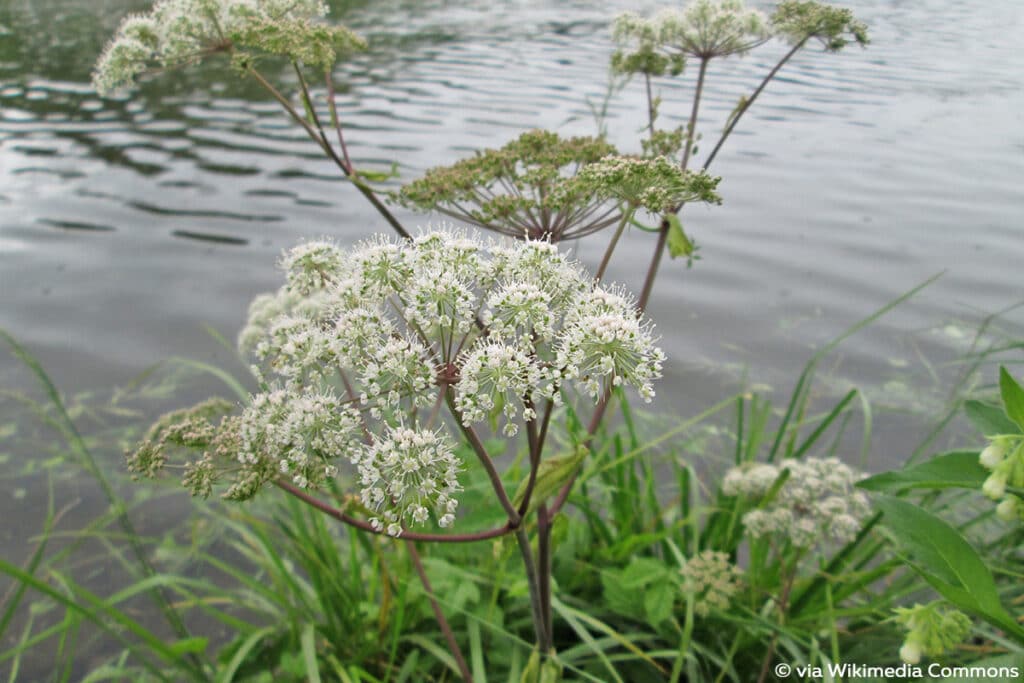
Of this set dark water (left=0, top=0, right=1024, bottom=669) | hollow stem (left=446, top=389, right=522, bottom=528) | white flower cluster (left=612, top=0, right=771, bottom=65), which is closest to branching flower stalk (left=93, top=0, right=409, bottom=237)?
hollow stem (left=446, top=389, right=522, bottom=528)

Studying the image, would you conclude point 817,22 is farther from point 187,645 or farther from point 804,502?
point 187,645

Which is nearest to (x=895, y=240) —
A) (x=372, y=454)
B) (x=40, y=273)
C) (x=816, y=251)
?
(x=816, y=251)

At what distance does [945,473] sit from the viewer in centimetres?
206

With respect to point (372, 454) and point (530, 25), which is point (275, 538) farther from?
point (530, 25)

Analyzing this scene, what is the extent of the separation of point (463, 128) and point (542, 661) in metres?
11.7

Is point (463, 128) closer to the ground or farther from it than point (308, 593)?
farther from it

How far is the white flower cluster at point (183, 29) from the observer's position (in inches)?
151

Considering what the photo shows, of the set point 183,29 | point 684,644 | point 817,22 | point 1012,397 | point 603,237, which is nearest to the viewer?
point 1012,397

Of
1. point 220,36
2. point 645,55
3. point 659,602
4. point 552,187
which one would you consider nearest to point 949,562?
point 659,602

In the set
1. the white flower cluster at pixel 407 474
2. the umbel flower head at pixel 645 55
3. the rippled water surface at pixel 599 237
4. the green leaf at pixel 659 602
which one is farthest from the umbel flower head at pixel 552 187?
the rippled water surface at pixel 599 237

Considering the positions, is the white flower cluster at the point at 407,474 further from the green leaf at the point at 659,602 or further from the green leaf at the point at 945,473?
the green leaf at the point at 659,602

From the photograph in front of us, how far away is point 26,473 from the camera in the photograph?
18.5ft

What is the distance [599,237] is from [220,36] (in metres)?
6.11

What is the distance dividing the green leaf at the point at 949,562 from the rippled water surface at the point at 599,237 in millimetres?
4351
